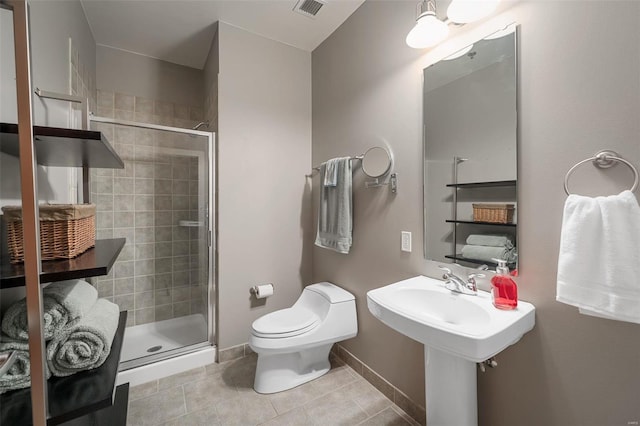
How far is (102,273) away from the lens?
775mm

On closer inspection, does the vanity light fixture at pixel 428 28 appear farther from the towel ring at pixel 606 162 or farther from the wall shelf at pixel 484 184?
the towel ring at pixel 606 162

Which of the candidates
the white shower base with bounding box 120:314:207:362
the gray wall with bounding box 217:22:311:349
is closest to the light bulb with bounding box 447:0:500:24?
the gray wall with bounding box 217:22:311:349

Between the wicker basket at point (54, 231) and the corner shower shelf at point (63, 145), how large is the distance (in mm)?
191

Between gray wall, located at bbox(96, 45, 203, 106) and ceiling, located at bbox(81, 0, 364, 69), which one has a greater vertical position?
ceiling, located at bbox(81, 0, 364, 69)

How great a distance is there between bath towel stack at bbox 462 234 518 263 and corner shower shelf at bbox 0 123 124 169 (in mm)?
1482

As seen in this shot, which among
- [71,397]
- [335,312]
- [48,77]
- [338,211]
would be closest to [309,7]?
[338,211]

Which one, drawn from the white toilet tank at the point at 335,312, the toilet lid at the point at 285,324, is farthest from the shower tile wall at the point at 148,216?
the white toilet tank at the point at 335,312

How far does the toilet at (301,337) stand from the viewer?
1651 mm

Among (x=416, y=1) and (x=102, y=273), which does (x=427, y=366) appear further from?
(x=416, y=1)

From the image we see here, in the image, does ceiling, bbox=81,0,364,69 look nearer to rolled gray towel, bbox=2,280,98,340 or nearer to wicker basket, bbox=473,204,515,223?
wicker basket, bbox=473,204,515,223

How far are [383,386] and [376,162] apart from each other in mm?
1410

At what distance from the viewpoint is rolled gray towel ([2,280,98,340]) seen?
0.76 m

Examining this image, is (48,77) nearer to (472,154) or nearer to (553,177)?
(472,154)

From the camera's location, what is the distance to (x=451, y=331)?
90 centimetres
